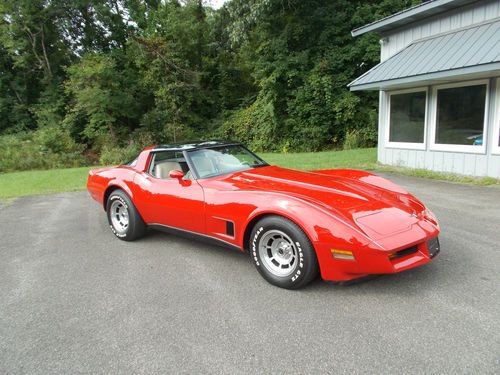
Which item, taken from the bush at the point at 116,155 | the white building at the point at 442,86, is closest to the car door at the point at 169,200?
the white building at the point at 442,86

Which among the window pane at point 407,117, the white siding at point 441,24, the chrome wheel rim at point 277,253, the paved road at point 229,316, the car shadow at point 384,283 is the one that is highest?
the white siding at point 441,24

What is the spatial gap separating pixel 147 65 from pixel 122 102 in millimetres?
4025

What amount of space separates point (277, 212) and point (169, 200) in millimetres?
1529

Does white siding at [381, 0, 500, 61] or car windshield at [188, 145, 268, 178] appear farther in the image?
white siding at [381, 0, 500, 61]

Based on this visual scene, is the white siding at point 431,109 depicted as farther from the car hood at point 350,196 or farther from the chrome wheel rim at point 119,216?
the chrome wheel rim at point 119,216

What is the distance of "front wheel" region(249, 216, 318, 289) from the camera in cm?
304

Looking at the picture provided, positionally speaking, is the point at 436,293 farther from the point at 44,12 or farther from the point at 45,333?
the point at 44,12

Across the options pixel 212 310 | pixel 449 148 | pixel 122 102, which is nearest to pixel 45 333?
pixel 212 310

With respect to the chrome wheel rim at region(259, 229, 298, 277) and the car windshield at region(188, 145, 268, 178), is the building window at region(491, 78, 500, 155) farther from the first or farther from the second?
the chrome wheel rim at region(259, 229, 298, 277)

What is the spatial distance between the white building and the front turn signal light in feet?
20.3

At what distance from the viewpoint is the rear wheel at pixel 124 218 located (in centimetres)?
471

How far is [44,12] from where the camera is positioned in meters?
22.8

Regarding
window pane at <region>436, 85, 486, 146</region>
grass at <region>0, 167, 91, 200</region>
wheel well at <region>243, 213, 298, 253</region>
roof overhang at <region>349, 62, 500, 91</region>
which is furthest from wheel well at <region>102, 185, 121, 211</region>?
window pane at <region>436, 85, 486, 146</region>

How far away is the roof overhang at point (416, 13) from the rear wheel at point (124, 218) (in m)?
8.50
